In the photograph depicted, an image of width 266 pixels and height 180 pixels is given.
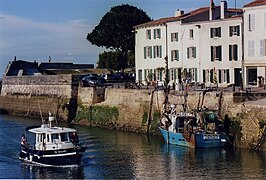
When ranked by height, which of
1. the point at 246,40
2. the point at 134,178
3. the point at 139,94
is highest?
the point at 246,40

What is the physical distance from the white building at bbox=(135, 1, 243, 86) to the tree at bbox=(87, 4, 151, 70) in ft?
66.5

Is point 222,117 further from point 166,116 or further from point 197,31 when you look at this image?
point 197,31

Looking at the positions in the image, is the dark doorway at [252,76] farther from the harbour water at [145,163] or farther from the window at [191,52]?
the harbour water at [145,163]

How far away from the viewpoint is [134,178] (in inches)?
1357

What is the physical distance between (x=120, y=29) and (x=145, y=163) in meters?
54.0

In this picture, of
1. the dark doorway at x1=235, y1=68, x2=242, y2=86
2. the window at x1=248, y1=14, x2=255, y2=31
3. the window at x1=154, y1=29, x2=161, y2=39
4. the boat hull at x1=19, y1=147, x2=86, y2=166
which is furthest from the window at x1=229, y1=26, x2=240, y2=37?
the boat hull at x1=19, y1=147, x2=86, y2=166

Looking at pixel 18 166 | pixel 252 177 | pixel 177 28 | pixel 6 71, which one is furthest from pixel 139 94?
pixel 6 71

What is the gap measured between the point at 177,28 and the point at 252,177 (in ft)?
108

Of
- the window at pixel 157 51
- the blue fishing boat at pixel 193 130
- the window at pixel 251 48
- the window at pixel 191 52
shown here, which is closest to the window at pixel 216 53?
the window at pixel 191 52

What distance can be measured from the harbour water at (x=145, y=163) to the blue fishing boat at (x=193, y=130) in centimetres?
61

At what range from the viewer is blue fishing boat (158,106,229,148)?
1704 inches

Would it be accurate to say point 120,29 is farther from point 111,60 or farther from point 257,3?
point 257,3

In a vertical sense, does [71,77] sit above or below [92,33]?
below

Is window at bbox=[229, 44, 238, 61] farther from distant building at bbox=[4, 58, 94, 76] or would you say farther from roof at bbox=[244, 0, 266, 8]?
distant building at bbox=[4, 58, 94, 76]
